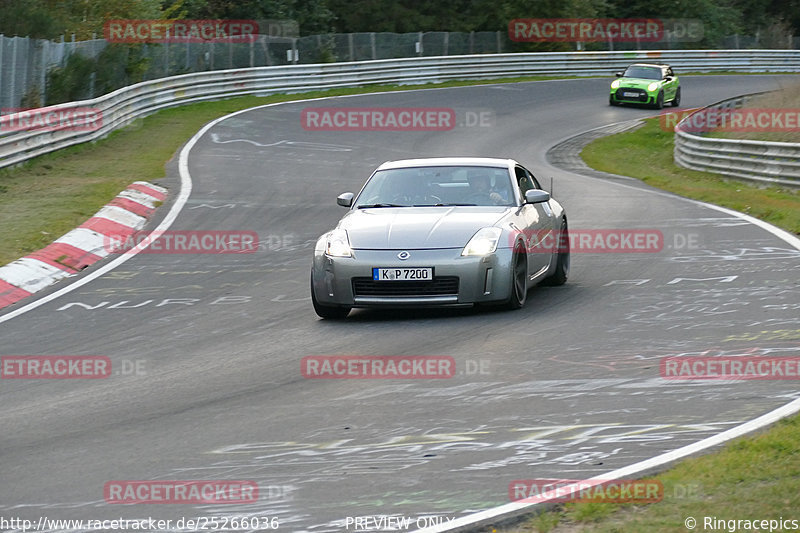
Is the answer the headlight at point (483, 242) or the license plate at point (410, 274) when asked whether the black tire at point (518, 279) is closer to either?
the headlight at point (483, 242)

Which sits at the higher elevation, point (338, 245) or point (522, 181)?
point (522, 181)

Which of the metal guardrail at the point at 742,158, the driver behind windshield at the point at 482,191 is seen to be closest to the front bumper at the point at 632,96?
the metal guardrail at the point at 742,158

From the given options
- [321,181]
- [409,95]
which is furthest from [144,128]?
[409,95]

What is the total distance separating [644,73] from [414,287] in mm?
34811

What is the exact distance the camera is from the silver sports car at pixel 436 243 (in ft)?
34.3

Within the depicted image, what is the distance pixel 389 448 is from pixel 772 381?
2774mm

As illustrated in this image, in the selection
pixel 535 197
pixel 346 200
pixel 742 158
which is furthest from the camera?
pixel 742 158

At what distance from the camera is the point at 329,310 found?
35.5 ft

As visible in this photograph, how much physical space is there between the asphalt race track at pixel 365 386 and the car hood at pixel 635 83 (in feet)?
86.3

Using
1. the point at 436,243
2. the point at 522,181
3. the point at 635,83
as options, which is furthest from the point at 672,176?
the point at 436,243

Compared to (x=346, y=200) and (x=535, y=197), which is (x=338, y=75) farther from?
(x=535, y=197)

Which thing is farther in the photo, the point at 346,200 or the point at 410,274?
the point at 346,200

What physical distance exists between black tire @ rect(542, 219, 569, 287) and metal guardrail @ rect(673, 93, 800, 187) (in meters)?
11.5

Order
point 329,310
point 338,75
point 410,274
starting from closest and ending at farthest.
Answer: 1. point 410,274
2. point 329,310
3. point 338,75
